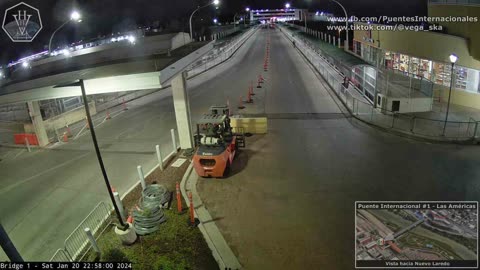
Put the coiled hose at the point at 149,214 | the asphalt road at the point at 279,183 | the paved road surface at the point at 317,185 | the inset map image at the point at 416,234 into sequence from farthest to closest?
1. the coiled hose at the point at 149,214
2. the asphalt road at the point at 279,183
3. the paved road surface at the point at 317,185
4. the inset map image at the point at 416,234

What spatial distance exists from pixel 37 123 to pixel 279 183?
49.5 feet

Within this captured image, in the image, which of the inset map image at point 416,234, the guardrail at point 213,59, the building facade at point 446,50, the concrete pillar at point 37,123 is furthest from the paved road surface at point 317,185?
the guardrail at point 213,59

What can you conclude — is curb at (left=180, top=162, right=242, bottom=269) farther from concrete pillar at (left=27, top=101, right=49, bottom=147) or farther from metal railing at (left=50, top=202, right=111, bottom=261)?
concrete pillar at (left=27, top=101, right=49, bottom=147)

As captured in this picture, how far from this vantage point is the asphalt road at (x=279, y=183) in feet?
30.9

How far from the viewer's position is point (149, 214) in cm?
1000

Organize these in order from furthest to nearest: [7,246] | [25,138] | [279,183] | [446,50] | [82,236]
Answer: [446,50] → [25,138] → [279,183] → [82,236] → [7,246]

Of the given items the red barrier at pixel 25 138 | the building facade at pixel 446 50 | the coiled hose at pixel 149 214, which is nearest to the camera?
the coiled hose at pixel 149 214

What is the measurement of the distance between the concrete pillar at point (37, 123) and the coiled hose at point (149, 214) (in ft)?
38.3

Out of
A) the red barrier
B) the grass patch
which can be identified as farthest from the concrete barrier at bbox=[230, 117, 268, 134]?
the red barrier

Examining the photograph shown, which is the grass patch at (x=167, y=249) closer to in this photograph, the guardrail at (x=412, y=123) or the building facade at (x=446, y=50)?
the guardrail at (x=412, y=123)

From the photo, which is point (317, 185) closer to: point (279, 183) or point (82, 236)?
point (279, 183)

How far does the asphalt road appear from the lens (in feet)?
30.9

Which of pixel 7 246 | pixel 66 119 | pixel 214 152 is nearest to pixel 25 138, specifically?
pixel 66 119

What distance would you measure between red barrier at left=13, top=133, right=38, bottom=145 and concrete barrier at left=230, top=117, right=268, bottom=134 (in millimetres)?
12055
